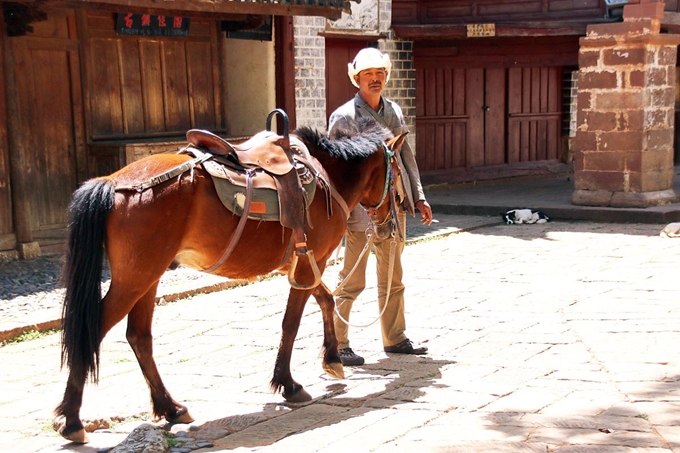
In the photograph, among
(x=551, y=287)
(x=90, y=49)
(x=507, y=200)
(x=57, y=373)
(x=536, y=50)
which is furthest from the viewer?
(x=536, y=50)

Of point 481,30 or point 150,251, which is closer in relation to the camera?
point 150,251

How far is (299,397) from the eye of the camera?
523 cm

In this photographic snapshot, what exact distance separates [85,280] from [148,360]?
585mm

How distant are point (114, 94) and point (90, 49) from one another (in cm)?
62

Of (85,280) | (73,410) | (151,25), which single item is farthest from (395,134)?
(151,25)

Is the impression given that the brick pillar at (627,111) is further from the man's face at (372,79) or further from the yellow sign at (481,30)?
the man's face at (372,79)

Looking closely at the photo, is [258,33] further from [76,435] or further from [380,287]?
[76,435]

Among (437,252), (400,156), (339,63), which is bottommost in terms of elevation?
(437,252)

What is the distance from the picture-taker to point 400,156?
6270mm

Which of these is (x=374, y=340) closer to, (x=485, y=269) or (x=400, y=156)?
(x=400, y=156)

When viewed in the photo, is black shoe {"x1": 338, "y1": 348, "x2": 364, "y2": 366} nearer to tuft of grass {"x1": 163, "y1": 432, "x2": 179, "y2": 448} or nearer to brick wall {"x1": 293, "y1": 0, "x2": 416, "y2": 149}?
tuft of grass {"x1": 163, "y1": 432, "x2": 179, "y2": 448}

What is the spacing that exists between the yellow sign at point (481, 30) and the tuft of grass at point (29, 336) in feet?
33.3

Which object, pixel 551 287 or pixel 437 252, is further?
pixel 437 252

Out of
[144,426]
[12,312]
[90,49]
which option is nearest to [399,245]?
[144,426]
